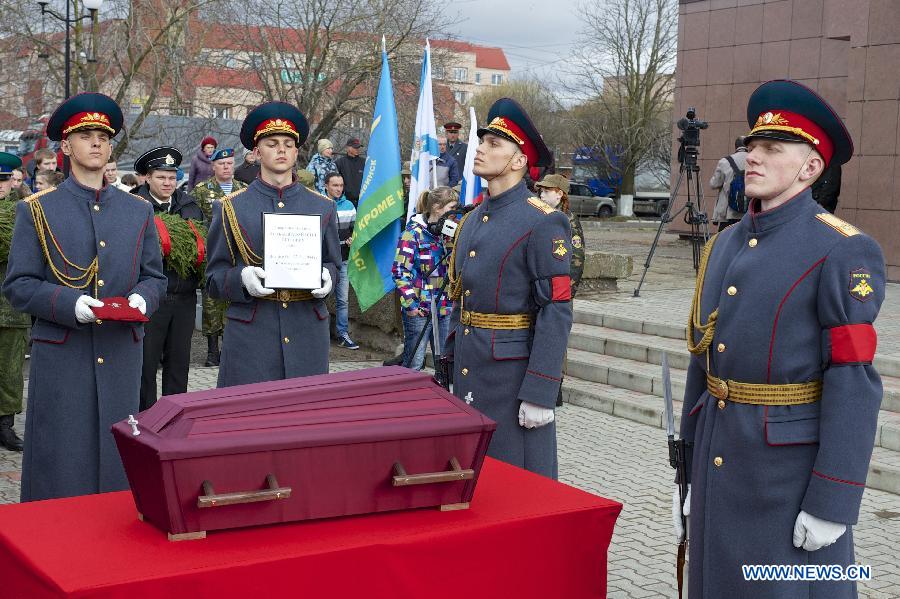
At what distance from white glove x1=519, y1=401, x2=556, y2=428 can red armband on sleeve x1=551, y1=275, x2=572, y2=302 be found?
44 cm

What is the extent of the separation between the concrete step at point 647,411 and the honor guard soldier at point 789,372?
4.18m

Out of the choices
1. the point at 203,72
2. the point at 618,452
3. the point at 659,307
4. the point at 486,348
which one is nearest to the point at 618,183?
the point at 203,72

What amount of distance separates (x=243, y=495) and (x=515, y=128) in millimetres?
2331

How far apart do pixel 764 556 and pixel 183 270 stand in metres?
5.91

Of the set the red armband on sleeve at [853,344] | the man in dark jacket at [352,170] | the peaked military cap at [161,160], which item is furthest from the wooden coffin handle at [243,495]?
the man in dark jacket at [352,170]

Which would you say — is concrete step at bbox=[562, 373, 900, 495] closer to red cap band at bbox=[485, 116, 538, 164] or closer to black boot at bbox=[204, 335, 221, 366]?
black boot at bbox=[204, 335, 221, 366]

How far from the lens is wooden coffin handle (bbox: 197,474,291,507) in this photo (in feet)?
9.40

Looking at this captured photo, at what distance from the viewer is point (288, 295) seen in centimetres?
540

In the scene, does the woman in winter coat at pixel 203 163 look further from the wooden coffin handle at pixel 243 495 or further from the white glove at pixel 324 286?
the wooden coffin handle at pixel 243 495

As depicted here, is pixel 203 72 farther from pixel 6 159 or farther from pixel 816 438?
pixel 816 438

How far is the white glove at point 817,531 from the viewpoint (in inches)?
126

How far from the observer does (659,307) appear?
1234 centimetres

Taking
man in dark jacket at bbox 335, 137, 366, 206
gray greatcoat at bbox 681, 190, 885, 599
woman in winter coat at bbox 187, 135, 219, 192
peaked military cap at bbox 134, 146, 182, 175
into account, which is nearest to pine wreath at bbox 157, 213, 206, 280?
peaked military cap at bbox 134, 146, 182, 175

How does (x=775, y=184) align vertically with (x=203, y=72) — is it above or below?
below
